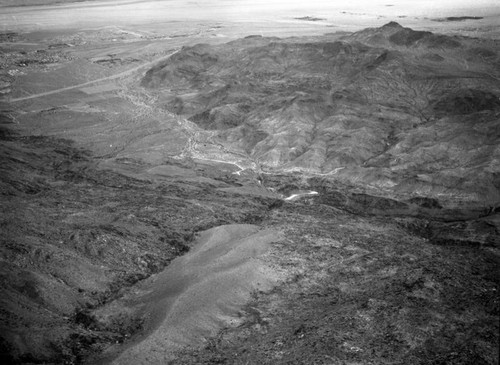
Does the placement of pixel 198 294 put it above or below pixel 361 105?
below

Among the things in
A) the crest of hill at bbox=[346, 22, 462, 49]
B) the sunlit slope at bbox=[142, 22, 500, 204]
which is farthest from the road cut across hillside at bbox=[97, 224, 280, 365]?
the crest of hill at bbox=[346, 22, 462, 49]

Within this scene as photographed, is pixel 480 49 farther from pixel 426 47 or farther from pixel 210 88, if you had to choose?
pixel 210 88

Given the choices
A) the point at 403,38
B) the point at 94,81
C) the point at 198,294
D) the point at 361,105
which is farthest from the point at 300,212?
the point at 94,81

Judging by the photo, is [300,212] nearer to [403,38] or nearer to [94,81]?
[403,38]

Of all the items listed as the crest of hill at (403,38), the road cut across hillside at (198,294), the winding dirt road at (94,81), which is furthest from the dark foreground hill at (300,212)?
the winding dirt road at (94,81)

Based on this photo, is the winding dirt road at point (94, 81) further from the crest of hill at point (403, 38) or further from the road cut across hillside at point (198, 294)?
the road cut across hillside at point (198, 294)

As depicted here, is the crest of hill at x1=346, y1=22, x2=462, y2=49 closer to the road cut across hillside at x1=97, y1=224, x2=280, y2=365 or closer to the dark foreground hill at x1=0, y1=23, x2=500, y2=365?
the dark foreground hill at x1=0, y1=23, x2=500, y2=365

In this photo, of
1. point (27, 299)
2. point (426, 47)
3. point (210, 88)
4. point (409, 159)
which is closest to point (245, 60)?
point (210, 88)
